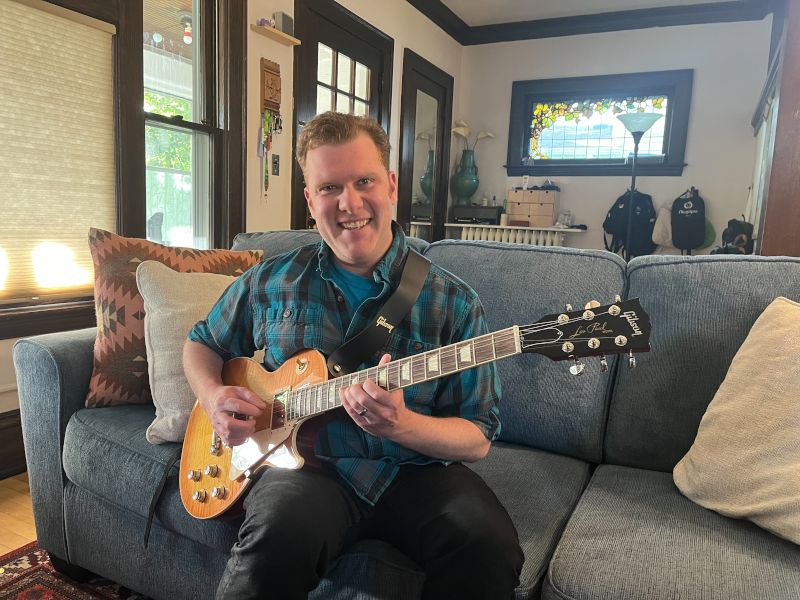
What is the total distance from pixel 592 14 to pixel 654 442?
14.9 ft

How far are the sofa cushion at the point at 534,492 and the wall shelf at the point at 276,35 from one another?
2425mm

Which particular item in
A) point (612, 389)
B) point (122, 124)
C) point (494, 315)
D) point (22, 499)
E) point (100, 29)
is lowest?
point (22, 499)

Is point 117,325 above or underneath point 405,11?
underneath

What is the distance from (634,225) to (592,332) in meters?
4.42

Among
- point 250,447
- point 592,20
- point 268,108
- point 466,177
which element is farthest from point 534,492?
point 592,20

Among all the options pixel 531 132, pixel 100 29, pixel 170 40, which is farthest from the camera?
pixel 531 132

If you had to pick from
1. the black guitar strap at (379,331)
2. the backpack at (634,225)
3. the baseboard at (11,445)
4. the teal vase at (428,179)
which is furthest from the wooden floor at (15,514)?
the backpack at (634,225)

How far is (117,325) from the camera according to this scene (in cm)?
146

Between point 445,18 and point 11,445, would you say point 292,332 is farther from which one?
point 445,18

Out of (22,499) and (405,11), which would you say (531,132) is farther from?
(22,499)

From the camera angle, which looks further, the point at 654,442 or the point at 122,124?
the point at 122,124

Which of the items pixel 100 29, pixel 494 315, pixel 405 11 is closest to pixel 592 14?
pixel 405 11

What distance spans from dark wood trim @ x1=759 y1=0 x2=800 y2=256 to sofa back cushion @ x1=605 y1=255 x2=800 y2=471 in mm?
919

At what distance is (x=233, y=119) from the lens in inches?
113
